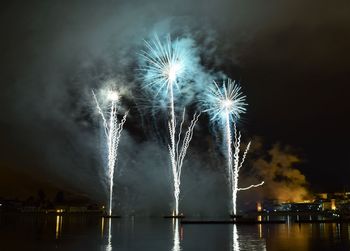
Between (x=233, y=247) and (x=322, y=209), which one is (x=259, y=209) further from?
(x=233, y=247)

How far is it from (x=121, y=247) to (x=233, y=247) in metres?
7.36

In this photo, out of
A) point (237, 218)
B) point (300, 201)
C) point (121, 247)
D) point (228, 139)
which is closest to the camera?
point (121, 247)

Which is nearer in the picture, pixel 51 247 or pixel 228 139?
pixel 51 247

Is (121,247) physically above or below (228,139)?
below

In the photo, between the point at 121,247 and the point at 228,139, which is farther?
the point at 228,139

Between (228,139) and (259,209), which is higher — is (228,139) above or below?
above

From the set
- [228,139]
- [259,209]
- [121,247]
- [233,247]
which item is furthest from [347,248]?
[259,209]

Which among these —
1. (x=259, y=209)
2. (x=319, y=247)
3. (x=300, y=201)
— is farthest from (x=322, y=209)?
(x=319, y=247)

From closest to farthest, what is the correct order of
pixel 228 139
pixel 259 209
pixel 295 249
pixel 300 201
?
pixel 295 249 < pixel 228 139 < pixel 259 209 < pixel 300 201

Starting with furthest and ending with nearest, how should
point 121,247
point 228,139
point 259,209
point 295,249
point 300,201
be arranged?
1. point 300,201
2. point 259,209
3. point 228,139
4. point 121,247
5. point 295,249

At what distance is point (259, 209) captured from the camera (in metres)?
127

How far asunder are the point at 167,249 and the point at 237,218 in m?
37.9

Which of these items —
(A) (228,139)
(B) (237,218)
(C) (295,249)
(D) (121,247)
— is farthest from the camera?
(B) (237,218)

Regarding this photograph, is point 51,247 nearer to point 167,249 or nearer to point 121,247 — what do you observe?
point 121,247
